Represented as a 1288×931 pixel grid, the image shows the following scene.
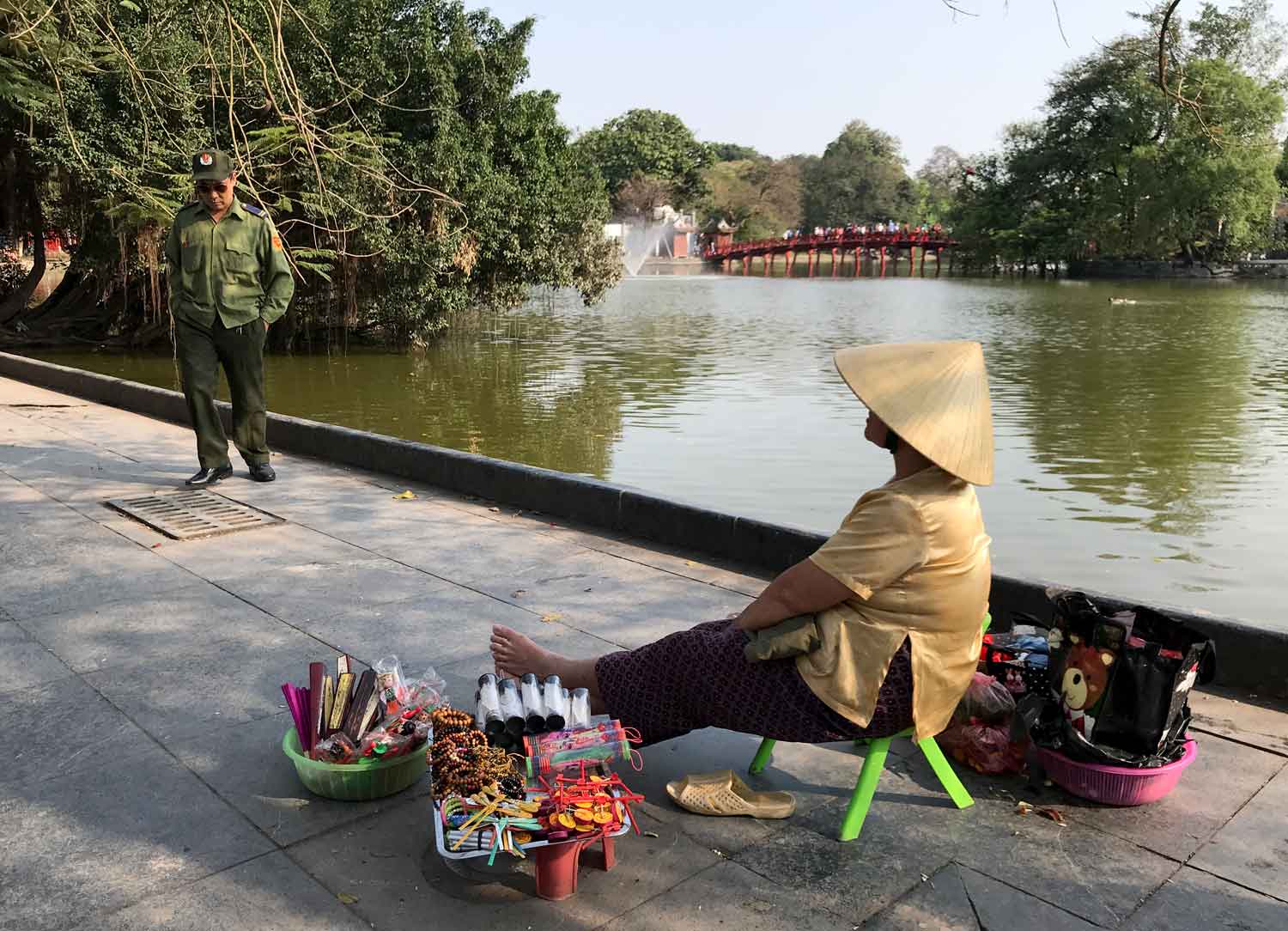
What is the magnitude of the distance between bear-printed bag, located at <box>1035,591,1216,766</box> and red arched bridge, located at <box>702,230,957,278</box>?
66298mm

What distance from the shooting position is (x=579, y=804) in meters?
2.54

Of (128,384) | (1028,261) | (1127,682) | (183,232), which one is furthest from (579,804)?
(1028,261)

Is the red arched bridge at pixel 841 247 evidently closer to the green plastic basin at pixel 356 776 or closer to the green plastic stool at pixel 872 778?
the green plastic stool at pixel 872 778

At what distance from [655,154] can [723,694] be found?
85.0 metres

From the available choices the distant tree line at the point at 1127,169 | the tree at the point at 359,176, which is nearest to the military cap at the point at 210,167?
the tree at the point at 359,176

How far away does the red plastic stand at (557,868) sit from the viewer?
249 cm

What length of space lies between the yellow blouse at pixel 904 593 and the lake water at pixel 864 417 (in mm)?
1756

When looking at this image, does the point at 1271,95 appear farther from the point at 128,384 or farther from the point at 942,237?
the point at 128,384

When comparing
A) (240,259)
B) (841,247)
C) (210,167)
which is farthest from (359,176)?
(841,247)

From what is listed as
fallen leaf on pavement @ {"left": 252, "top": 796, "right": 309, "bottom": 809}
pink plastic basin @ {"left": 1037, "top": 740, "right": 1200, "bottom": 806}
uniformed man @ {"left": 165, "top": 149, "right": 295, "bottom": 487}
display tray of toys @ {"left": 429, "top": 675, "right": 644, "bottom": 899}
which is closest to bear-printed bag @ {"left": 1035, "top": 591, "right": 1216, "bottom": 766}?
pink plastic basin @ {"left": 1037, "top": 740, "right": 1200, "bottom": 806}

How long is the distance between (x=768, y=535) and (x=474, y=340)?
20083 mm

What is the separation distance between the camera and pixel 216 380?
6797 millimetres

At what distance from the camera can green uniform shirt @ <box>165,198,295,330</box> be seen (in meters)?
6.63

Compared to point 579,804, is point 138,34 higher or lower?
higher
